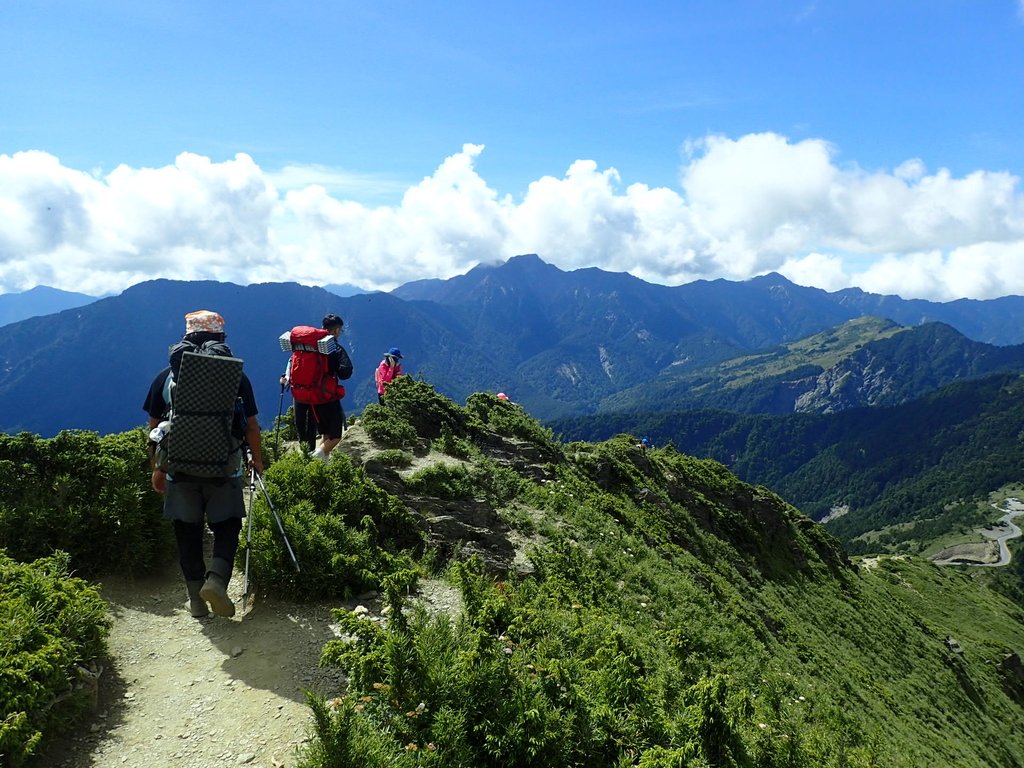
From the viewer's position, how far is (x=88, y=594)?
23.6 feet

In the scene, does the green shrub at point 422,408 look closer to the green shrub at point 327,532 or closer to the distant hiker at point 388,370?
the distant hiker at point 388,370

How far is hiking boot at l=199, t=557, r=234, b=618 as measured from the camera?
7.85 metres

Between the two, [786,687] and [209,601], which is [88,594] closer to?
[209,601]

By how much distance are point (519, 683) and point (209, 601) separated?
453 cm

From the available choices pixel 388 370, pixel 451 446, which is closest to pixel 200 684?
pixel 451 446

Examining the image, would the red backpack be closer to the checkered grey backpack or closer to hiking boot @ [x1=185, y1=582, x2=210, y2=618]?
the checkered grey backpack

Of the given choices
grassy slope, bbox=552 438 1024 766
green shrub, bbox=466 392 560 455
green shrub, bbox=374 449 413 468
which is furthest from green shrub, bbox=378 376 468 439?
grassy slope, bbox=552 438 1024 766

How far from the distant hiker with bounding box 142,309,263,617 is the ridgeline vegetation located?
1.02 meters

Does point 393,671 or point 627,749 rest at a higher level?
point 393,671

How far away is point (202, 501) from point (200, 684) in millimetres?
2375

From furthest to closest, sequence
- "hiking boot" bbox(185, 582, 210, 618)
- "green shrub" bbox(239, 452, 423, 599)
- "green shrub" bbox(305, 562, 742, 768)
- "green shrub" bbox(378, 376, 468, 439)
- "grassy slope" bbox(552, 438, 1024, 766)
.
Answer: "green shrub" bbox(378, 376, 468, 439), "grassy slope" bbox(552, 438, 1024, 766), "green shrub" bbox(239, 452, 423, 599), "hiking boot" bbox(185, 582, 210, 618), "green shrub" bbox(305, 562, 742, 768)

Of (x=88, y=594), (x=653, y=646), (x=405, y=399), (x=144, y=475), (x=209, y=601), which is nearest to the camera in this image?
(x=88, y=594)

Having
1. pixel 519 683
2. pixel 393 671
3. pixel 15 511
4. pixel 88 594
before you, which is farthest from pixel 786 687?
pixel 15 511

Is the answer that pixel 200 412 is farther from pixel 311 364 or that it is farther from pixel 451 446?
pixel 451 446
